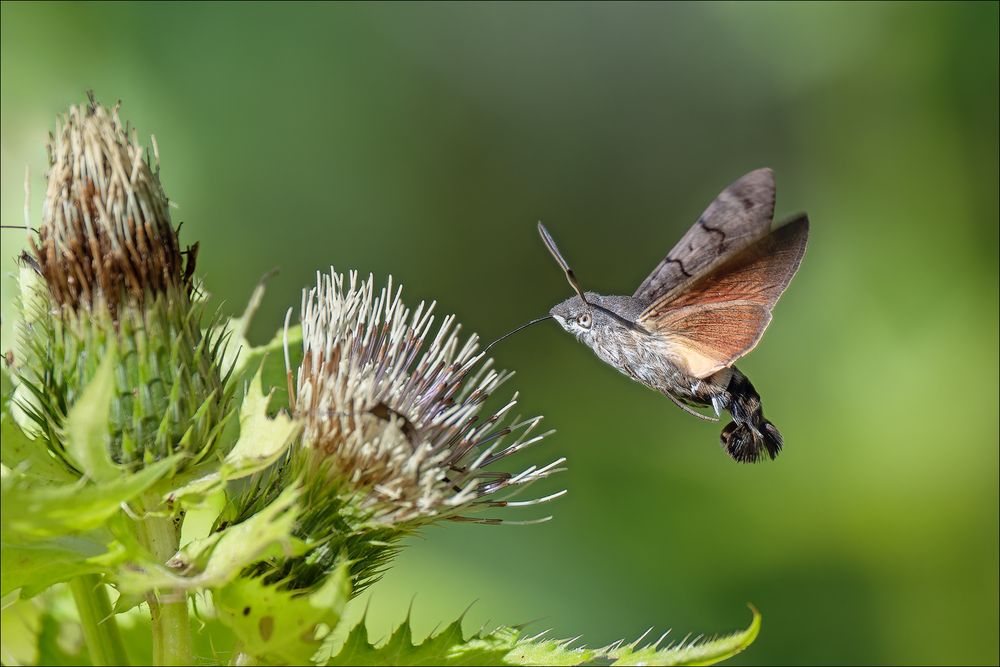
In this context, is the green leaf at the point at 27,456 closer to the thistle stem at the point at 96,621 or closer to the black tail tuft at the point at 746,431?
the thistle stem at the point at 96,621

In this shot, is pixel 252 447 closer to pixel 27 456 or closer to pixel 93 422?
pixel 93 422

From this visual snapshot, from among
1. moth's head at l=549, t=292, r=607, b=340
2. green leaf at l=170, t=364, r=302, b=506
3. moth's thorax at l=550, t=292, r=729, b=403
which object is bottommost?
green leaf at l=170, t=364, r=302, b=506

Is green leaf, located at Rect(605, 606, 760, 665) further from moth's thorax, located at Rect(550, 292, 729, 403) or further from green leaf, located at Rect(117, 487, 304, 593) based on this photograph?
moth's thorax, located at Rect(550, 292, 729, 403)

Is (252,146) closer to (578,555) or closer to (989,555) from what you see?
(578,555)

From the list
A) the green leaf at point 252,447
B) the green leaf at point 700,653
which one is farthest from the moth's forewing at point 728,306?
the green leaf at point 252,447

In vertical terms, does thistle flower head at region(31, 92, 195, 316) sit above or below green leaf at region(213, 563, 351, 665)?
above

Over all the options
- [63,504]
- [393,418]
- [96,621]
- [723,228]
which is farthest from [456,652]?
[723,228]

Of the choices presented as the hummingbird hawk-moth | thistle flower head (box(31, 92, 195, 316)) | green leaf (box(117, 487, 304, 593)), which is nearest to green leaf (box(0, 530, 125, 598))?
green leaf (box(117, 487, 304, 593))
